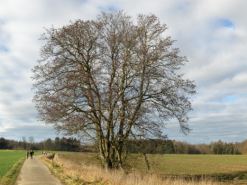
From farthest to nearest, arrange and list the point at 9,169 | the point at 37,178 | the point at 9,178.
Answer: the point at 9,169
the point at 9,178
the point at 37,178

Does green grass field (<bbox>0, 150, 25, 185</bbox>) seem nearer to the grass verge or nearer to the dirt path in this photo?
the grass verge

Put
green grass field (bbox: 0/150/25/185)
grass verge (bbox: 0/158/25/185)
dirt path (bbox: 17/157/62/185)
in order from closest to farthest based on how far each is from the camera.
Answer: dirt path (bbox: 17/157/62/185), grass verge (bbox: 0/158/25/185), green grass field (bbox: 0/150/25/185)

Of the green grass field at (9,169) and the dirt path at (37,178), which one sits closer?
the dirt path at (37,178)

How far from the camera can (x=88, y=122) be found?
32.6m

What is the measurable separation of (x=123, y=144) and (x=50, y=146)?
138 m

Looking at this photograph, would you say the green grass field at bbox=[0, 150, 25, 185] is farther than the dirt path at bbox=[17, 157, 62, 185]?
Yes

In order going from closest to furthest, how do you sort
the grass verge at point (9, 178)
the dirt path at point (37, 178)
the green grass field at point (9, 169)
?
the dirt path at point (37, 178), the grass verge at point (9, 178), the green grass field at point (9, 169)

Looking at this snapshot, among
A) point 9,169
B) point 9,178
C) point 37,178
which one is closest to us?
point 37,178

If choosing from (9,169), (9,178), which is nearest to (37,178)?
(9,178)

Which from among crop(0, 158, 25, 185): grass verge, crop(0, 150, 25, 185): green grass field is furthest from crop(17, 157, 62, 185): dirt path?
crop(0, 150, 25, 185): green grass field

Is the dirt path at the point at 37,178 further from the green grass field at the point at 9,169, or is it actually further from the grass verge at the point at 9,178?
the green grass field at the point at 9,169

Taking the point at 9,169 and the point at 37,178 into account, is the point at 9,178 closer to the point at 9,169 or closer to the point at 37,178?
the point at 37,178

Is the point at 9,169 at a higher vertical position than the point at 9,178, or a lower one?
higher

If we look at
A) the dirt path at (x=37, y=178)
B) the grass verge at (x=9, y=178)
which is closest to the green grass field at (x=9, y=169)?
the grass verge at (x=9, y=178)
